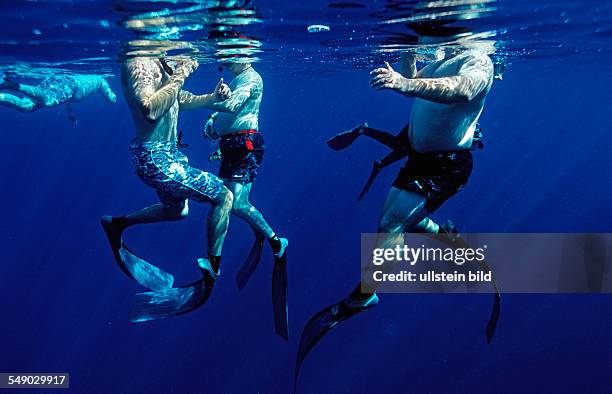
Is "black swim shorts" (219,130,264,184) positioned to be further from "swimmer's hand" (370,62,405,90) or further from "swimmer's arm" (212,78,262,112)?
"swimmer's hand" (370,62,405,90)

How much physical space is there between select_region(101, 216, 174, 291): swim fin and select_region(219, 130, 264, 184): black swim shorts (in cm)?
181

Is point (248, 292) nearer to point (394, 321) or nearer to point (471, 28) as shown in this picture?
point (394, 321)

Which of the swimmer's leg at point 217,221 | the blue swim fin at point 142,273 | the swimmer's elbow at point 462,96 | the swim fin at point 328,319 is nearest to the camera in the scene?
the swimmer's elbow at point 462,96

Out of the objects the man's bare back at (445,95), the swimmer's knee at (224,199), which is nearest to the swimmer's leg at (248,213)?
the swimmer's knee at (224,199)

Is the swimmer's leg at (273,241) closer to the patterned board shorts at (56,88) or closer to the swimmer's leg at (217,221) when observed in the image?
the swimmer's leg at (217,221)

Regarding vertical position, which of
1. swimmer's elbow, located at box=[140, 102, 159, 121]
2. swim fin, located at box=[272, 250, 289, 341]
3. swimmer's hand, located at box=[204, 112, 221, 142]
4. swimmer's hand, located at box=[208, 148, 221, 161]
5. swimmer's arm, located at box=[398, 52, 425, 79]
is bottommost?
swim fin, located at box=[272, 250, 289, 341]

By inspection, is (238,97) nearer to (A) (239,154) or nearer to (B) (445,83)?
(A) (239,154)

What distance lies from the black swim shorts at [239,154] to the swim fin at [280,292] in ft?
4.78

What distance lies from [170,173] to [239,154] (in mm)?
1595

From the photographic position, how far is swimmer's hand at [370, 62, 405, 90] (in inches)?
124

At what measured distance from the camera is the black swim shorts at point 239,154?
21.5 ft

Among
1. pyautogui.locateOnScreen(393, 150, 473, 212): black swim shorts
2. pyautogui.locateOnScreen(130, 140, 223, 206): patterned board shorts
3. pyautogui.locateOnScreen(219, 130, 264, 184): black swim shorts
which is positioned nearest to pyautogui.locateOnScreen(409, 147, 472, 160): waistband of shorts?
pyautogui.locateOnScreen(393, 150, 473, 212): black swim shorts

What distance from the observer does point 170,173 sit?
5.15 m

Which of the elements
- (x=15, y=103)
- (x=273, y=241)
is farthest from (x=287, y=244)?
(x=15, y=103)
